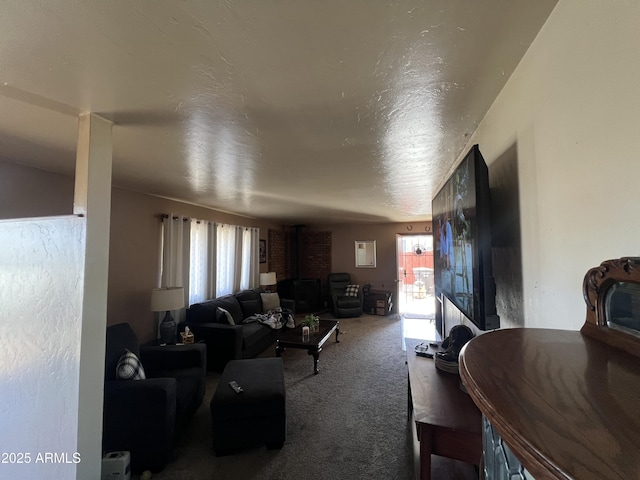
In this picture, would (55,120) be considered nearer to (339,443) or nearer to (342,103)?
(342,103)

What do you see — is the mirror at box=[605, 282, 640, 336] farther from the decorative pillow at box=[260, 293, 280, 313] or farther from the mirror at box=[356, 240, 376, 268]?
the mirror at box=[356, 240, 376, 268]

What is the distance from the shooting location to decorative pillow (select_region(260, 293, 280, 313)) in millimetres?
5102

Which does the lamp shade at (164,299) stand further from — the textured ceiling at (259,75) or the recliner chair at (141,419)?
the textured ceiling at (259,75)

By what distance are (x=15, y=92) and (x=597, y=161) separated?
2.21 meters

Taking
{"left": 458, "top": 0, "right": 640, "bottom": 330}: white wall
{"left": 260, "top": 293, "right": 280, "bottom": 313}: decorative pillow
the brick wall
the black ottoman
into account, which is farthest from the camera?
the brick wall

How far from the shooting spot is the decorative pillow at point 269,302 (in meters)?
5.10

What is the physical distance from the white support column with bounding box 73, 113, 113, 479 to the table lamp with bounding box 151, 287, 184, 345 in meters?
1.79

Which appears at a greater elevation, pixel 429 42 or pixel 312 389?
pixel 429 42

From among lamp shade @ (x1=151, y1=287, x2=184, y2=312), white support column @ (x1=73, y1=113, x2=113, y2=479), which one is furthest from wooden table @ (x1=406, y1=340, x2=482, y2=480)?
lamp shade @ (x1=151, y1=287, x2=184, y2=312)

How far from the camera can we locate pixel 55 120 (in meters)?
1.52

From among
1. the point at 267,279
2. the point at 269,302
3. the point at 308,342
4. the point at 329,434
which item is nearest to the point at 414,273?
the point at 267,279

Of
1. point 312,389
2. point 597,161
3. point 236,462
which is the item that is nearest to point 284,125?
point 597,161

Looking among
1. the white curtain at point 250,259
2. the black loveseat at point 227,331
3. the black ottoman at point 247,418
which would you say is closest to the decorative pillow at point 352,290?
the white curtain at point 250,259

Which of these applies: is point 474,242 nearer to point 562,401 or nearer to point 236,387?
point 562,401
